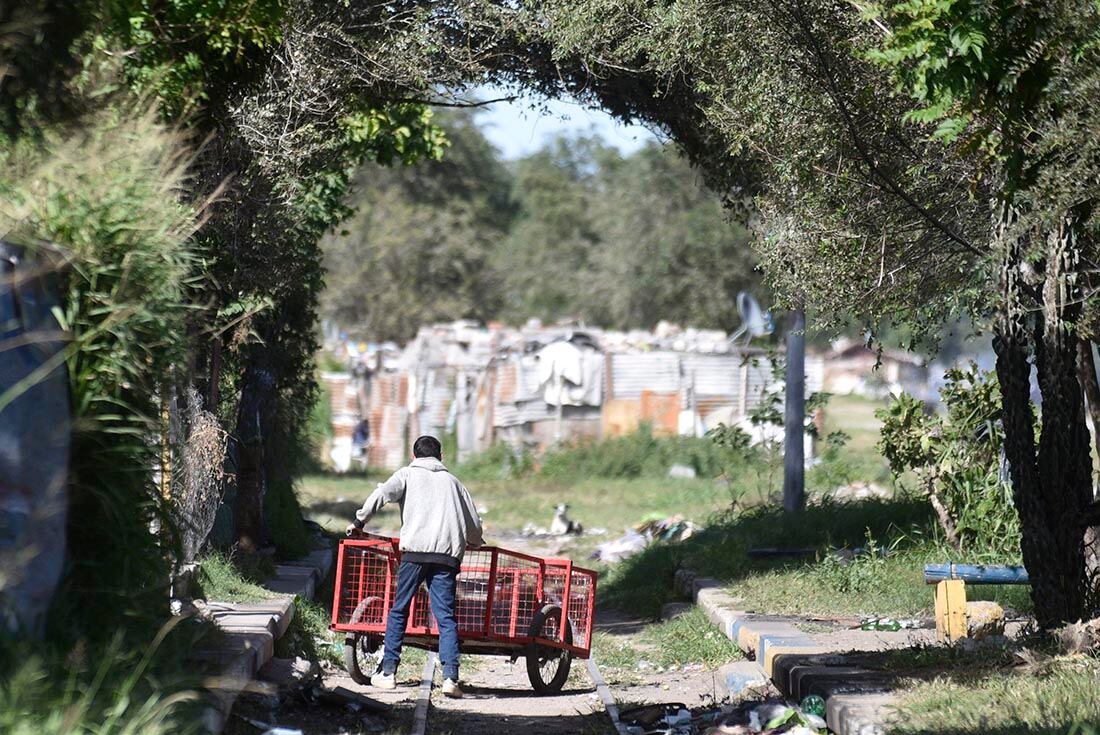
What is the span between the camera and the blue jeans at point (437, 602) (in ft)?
33.5

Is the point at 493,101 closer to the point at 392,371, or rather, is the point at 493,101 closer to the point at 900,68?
the point at 900,68

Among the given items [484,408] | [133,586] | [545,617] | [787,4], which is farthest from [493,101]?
[484,408]

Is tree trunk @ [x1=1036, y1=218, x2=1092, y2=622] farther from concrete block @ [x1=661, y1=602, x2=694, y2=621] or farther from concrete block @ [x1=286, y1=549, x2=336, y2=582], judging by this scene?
concrete block @ [x1=286, y1=549, x2=336, y2=582]

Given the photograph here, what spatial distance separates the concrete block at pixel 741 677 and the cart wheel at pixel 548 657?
3.96ft

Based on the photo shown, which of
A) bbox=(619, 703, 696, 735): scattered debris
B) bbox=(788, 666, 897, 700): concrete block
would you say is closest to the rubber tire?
bbox=(619, 703, 696, 735): scattered debris

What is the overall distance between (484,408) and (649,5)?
23.7 metres

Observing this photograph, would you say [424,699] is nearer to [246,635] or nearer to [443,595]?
[443,595]

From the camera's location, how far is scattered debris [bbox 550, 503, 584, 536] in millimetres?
23172

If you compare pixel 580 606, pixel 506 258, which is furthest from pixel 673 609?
pixel 506 258

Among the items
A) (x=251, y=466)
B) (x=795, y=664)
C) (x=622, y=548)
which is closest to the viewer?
(x=795, y=664)

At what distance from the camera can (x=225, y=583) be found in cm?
1148

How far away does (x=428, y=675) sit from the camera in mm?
11336

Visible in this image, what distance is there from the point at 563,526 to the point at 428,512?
13.2 metres

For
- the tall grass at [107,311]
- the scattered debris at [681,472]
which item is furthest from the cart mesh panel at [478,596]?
the scattered debris at [681,472]
